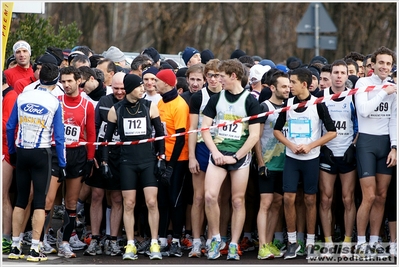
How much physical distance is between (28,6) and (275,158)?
5189mm

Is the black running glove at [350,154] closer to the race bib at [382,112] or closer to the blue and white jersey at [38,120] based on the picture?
the race bib at [382,112]

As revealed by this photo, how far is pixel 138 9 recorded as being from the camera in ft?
162

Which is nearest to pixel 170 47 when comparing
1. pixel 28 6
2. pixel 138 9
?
pixel 138 9

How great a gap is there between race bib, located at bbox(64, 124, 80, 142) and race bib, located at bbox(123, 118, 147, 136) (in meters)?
0.65

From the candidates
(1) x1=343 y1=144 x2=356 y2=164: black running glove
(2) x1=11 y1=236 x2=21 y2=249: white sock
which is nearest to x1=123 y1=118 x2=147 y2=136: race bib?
(2) x1=11 y1=236 x2=21 y2=249: white sock

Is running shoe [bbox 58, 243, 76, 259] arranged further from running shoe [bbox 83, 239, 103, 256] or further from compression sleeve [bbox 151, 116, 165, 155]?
compression sleeve [bbox 151, 116, 165, 155]

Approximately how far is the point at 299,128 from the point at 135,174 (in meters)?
2.06

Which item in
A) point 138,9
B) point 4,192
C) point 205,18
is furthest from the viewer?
point 138,9

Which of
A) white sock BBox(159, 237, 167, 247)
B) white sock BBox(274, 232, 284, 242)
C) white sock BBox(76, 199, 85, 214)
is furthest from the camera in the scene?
white sock BBox(76, 199, 85, 214)

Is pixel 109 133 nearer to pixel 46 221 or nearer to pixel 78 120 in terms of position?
pixel 78 120

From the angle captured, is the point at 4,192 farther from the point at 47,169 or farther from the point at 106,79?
the point at 106,79

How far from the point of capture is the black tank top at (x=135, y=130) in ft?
39.3

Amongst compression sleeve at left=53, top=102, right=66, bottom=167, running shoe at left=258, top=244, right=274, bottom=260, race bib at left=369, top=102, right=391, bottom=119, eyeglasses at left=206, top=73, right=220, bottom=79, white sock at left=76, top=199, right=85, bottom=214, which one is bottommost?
running shoe at left=258, top=244, right=274, bottom=260

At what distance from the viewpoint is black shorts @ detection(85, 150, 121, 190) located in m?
12.3
